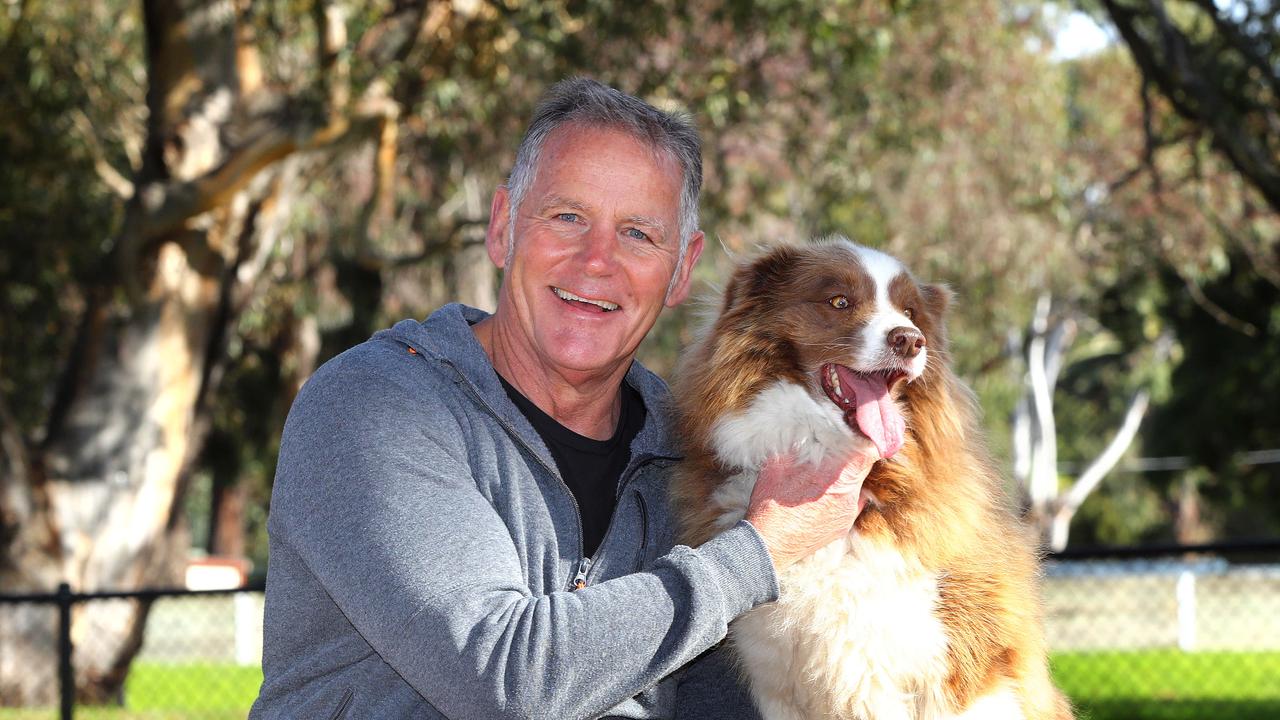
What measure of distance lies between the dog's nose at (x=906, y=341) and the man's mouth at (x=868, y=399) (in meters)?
0.08

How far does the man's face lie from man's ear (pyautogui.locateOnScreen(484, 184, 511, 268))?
0.29 feet

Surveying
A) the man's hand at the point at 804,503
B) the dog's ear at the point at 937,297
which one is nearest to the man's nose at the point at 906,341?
the man's hand at the point at 804,503

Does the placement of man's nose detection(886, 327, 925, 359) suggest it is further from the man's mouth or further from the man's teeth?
the man's teeth

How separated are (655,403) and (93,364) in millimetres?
9279

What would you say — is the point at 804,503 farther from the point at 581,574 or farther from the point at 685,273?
the point at 685,273

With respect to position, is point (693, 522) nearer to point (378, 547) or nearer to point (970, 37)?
point (378, 547)

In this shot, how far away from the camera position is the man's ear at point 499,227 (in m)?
3.14

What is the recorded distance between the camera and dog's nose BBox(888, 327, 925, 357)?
10.2ft

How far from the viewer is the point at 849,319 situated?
3297mm

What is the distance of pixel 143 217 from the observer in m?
10.8

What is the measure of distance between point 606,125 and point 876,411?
0.99 m

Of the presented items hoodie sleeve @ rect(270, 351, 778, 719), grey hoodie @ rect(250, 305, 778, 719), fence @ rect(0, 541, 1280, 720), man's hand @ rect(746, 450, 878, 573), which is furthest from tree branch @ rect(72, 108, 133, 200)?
hoodie sleeve @ rect(270, 351, 778, 719)

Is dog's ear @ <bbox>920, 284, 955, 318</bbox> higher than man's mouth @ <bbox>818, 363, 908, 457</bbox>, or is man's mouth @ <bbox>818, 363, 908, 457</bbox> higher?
dog's ear @ <bbox>920, 284, 955, 318</bbox>

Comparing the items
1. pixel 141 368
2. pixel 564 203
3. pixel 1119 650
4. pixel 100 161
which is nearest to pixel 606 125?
pixel 564 203
